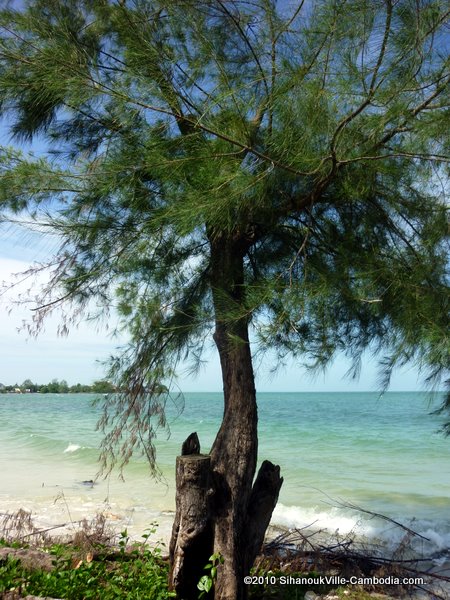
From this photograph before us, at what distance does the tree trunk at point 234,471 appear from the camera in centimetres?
261

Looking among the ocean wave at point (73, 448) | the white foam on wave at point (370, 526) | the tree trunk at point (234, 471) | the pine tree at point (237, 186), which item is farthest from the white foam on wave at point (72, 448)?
the tree trunk at point (234, 471)

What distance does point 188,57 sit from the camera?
2771 millimetres

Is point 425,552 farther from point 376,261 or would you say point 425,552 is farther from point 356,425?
point 356,425

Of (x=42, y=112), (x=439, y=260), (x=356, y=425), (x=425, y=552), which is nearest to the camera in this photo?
(x=439, y=260)

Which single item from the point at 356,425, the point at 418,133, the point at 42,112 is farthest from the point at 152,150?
the point at 356,425

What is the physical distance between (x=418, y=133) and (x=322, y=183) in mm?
456

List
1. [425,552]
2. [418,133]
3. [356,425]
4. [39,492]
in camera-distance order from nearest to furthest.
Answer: [418,133]
[425,552]
[39,492]
[356,425]

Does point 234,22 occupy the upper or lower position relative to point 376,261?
upper

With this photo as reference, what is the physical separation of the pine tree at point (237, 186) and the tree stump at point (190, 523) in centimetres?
4

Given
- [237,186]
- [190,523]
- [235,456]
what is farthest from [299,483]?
[237,186]

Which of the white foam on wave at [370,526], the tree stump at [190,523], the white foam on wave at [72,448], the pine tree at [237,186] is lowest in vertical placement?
the white foam on wave at [370,526]

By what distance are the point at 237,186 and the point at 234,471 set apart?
128cm

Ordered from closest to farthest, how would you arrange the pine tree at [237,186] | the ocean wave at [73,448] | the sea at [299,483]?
1. the pine tree at [237,186]
2. the sea at [299,483]
3. the ocean wave at [73,448]

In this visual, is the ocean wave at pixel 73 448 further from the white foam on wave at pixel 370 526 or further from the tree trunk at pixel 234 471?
the tree trunk at pixel 234 471
